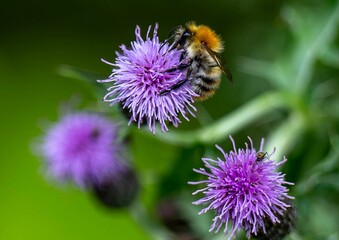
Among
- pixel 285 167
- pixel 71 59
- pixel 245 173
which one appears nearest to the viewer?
pixel 245 173

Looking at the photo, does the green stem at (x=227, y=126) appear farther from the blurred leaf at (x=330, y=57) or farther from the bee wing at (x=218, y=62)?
the bee wing at (x=218, y=62)

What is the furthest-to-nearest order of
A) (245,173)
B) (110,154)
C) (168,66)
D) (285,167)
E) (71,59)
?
(71,59) < (110,154) < (285,167) < (168,66) < (245,173)

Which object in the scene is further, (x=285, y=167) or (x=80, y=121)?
(x=80, y=121)

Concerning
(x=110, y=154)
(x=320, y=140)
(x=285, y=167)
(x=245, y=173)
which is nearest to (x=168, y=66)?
(x=245, y=173)

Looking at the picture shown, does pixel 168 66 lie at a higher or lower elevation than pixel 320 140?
lower

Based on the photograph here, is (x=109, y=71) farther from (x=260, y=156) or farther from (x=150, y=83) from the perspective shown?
(x=260, y=156)

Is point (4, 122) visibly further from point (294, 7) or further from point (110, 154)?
point (294, 7)
